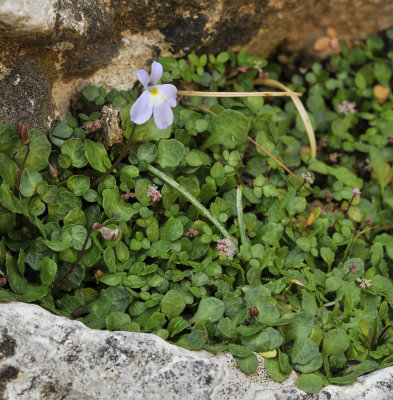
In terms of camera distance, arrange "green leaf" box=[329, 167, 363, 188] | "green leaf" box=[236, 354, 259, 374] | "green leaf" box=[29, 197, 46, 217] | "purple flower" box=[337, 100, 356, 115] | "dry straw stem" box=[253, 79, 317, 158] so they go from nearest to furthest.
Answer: "green leaf" box=[236, 354, 259, 374], "green leaf" box=[29, 197, 46, 217], "green leaf" box=[329, 167, 363, 188], "dry straw stem" box=[253, 79, 317, 158], "purple flower" box=[337, 100, 356, 115]

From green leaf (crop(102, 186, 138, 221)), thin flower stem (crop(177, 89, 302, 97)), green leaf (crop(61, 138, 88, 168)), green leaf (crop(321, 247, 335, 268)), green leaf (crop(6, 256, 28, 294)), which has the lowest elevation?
green leaf (crop(321, 247, 335, 268))

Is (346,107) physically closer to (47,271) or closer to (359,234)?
(359,234)

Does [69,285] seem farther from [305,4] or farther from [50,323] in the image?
[305,4]

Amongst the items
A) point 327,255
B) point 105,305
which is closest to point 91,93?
point 105,305

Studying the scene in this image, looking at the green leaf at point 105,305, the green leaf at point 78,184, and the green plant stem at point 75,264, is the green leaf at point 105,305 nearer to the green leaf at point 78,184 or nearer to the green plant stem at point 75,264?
the green plant stem at point 75,264

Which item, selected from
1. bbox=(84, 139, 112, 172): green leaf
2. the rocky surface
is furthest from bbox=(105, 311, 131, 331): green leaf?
bbox=(84, 139, 112, 172): green leaf

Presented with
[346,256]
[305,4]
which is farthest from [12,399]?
[305,4]

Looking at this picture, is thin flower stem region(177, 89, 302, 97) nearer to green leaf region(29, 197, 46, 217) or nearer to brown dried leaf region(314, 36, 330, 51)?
brown dried leaf region(314, 36, 330, 51)
